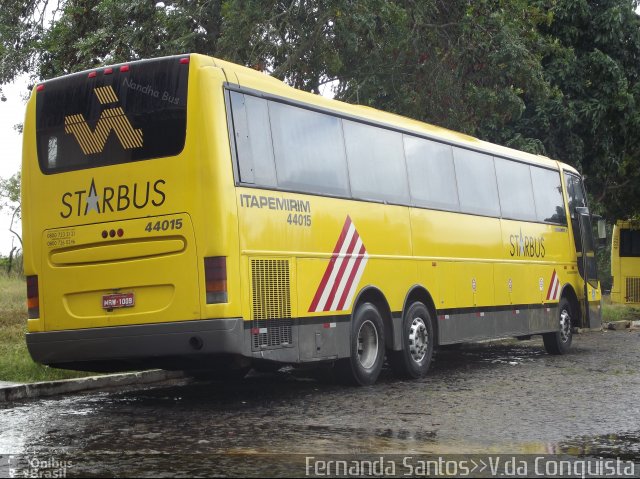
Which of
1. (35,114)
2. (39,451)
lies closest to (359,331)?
(35,114)

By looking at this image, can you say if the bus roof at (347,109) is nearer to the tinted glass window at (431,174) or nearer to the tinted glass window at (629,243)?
the tinted glass window at (431,174)

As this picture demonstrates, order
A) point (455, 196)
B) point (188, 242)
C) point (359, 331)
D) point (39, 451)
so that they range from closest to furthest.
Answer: point (39, 451), point (188, 242), point (359, 331), point (455, 196)

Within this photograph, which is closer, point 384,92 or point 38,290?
point 38,290

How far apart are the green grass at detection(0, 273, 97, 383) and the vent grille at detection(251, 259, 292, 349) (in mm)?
3315

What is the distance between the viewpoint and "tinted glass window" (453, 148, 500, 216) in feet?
49.5

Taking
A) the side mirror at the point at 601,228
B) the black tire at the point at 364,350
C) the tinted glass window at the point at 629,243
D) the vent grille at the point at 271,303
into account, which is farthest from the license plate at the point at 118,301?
the tinted glass window at the point at 629,243

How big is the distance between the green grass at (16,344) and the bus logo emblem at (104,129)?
3.15 meters

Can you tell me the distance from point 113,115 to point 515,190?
8.43m

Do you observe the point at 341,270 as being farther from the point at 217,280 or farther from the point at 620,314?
the point at 620,314

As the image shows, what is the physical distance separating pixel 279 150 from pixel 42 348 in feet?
10.2

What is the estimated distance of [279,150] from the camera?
10914 mm

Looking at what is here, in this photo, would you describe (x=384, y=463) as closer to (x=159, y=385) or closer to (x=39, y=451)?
(x=39, y=451)

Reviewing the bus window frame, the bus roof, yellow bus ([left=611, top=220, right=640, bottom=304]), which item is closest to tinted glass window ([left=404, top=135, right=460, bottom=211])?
the bus window frame

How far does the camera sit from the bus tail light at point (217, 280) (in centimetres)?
975
